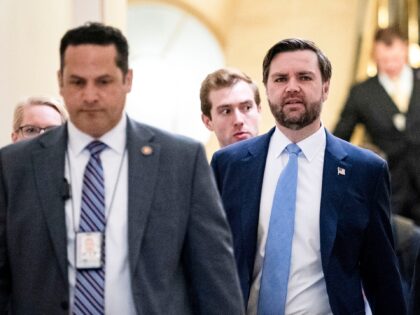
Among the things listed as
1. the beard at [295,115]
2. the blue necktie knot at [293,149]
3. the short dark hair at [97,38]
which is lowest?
the blue necktie knot at [293,149]

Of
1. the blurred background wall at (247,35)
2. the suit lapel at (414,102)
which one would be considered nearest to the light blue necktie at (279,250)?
the suit lapel at (414,102)

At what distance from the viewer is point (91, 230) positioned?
618cm

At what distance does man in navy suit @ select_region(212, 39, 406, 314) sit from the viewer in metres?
7.45

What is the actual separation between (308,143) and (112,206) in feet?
5.69

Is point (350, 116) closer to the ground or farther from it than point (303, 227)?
closer to the ground

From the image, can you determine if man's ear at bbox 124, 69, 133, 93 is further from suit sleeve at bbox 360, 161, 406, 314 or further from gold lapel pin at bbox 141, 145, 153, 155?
suit sleeve at bbox 360, 161, 406, 314

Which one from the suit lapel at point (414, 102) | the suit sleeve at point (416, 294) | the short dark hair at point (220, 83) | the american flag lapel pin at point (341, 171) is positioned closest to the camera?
the suit sleeve at point (416, 294)

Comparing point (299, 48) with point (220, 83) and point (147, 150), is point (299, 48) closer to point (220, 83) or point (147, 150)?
point (220, 83)

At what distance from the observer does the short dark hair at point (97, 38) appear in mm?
6316

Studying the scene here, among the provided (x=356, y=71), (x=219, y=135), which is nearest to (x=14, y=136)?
(x=219, y=135)

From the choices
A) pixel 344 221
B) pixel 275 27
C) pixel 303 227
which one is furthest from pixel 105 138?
pixel 275 27


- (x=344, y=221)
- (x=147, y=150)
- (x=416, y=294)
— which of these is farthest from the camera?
(x=344, y=221)

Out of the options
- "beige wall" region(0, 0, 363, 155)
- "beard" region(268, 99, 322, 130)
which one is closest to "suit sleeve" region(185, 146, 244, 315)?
"beard" region(268, 99, 322, 130)

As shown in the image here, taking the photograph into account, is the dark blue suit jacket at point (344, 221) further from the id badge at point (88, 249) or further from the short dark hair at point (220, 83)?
the id badge at point (88, 249)
